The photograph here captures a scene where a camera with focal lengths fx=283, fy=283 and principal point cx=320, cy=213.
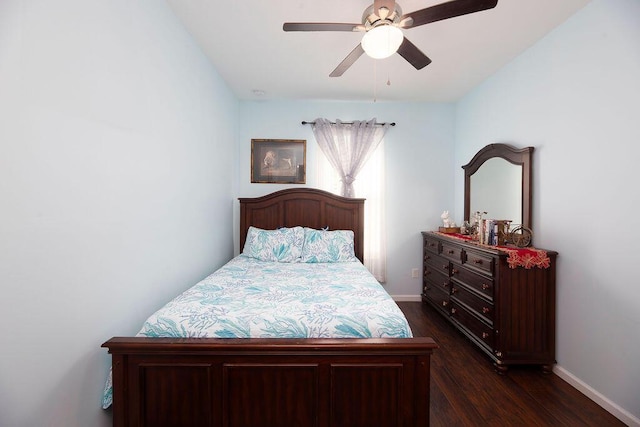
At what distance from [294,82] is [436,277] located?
2846 millimetres

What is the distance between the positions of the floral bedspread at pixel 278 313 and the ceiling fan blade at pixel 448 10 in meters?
1.71

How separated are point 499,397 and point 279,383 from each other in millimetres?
1584

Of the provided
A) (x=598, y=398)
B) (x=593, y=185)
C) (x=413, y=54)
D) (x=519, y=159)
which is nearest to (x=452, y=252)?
(x=519, y=159)

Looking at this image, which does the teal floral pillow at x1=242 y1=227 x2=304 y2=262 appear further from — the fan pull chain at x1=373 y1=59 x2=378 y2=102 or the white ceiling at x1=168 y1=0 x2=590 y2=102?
the fan pull chain at x1=373 y1=59 x2=378 y2=102

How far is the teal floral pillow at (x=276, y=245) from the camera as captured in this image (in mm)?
3039

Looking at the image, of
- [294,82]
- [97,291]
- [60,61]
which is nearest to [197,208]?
[97,291]

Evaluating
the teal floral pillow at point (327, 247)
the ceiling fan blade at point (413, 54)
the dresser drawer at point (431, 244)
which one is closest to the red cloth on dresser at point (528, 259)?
the dresser drawer at point (431, 244)

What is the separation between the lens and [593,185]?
1.96 meters

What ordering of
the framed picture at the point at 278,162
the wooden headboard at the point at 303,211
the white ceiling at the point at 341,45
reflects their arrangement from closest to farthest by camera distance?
the white ceiling at the point at 341,45, the wooden headboard at the point at 303,211, the framed picture at the point at 278,162

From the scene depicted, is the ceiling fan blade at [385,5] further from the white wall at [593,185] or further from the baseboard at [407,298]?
the baseboard at [407,298]

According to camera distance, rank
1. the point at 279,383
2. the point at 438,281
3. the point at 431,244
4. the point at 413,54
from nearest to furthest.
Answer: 1. the point at 279,383
2. the point at 413,54
3. the point at 438,281
4. the point at 431,244

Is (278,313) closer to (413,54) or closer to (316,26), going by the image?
(316,26)

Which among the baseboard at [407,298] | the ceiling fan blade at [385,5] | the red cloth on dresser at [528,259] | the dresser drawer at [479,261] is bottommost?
the baseboard at [407,298]

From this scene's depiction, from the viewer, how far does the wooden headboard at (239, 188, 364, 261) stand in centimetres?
364
